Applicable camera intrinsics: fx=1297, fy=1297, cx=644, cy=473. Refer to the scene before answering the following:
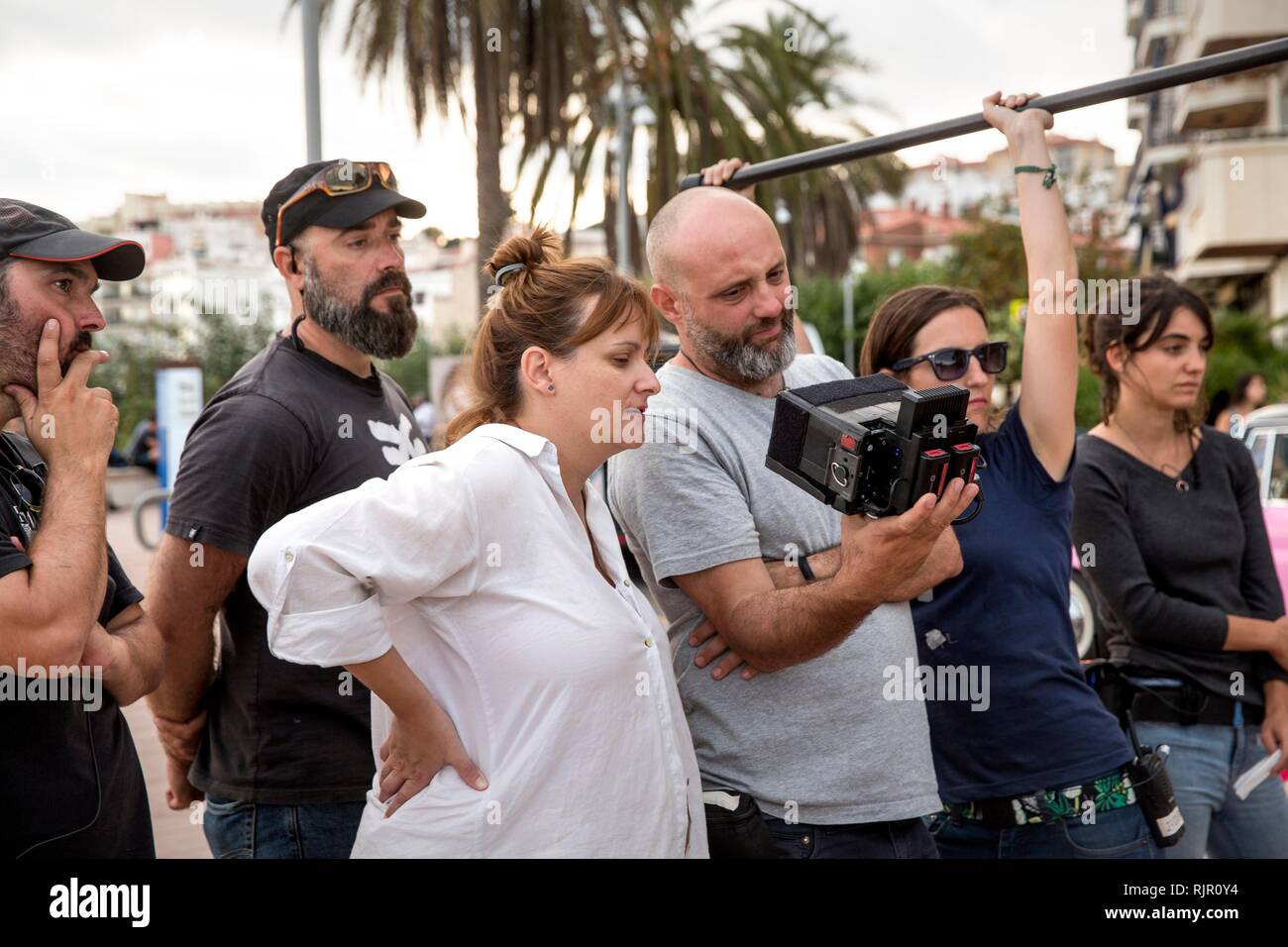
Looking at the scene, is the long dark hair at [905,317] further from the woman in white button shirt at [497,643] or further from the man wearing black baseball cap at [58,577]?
the man wearing black baseball cap at [58,577]

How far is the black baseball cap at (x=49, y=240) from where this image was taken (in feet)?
7.32

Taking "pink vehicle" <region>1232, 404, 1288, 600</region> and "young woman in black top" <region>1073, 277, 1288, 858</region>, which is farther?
"pink vehicle" <region>1232, 404, 1288, 600</region>

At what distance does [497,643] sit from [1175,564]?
187 cm

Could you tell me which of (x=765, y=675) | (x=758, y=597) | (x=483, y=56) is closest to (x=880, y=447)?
(x=758, y=597)

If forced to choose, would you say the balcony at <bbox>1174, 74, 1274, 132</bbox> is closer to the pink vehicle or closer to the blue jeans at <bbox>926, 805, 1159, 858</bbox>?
the pink vehicle

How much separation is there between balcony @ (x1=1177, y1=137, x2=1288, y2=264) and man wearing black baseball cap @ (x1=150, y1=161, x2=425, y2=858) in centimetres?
2011

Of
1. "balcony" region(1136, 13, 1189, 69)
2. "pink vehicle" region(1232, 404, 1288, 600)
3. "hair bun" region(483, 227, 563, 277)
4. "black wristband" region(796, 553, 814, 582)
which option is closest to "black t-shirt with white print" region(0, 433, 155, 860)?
"hair bun" region(483, 227, 563, 277)

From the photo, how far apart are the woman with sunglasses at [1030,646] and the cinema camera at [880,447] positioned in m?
0.63

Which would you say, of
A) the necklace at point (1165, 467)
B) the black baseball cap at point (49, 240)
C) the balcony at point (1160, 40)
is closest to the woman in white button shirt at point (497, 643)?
the black baseball cap at point (49, 240)

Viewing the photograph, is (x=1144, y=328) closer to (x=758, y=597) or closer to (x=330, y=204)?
(x=758, y=597)

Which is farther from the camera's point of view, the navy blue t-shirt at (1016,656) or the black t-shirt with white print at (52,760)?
the navy blue t-shirt at (1016,656)

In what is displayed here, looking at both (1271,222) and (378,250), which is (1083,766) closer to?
(378,250)

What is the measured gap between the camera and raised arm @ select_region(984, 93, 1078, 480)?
8.65 ft

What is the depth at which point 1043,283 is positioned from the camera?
8.67ft
